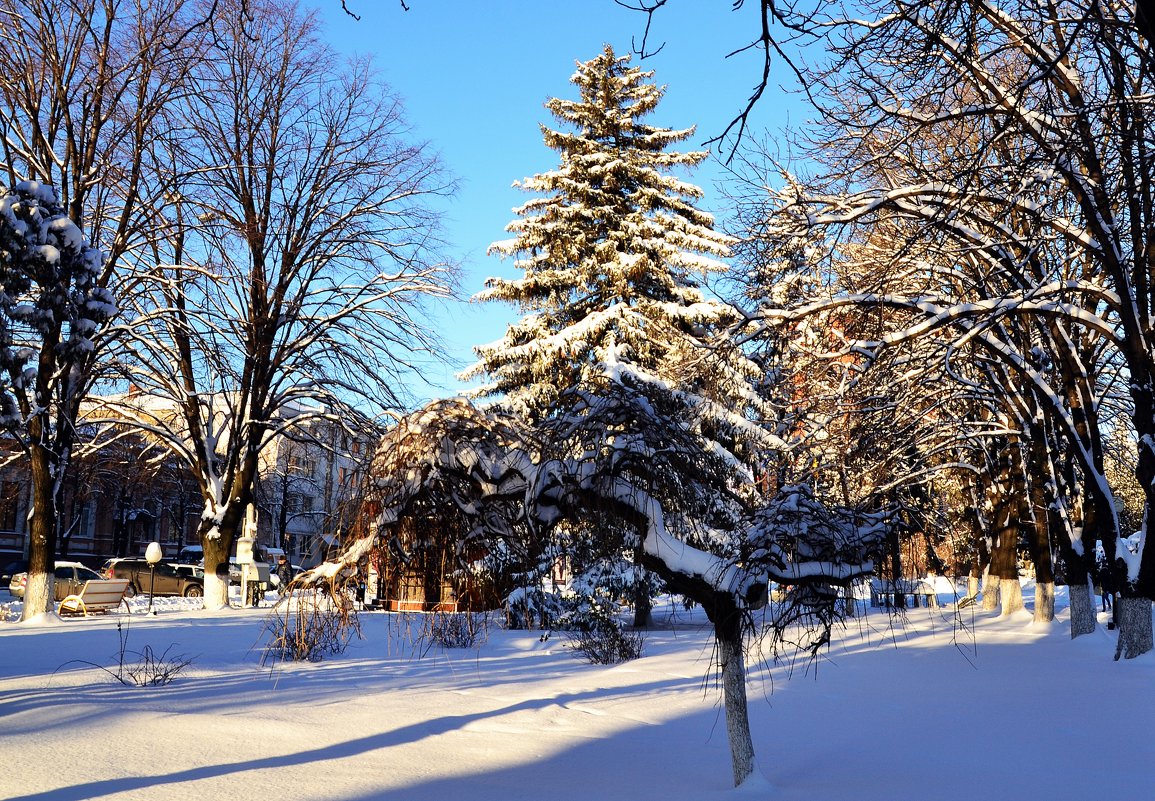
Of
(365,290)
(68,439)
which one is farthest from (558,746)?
(365,290)

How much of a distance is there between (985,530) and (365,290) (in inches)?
758

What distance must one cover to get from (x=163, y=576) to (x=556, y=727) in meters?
32.2

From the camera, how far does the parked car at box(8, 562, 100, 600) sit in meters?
30.4

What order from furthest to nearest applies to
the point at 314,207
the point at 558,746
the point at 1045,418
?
the point at 314,207 → the point at 1045,418 → the point at 558,746

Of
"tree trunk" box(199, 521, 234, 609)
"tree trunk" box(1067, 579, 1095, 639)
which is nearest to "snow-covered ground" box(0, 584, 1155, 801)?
"tree trunk" box(1067, 579, 1095, 639)

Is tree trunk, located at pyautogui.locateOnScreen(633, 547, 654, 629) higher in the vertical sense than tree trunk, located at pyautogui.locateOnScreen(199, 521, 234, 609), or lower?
lower

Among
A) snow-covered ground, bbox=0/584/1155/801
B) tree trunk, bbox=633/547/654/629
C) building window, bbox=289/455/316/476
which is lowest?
snow-covered ground, bbox=0/584/1155/801

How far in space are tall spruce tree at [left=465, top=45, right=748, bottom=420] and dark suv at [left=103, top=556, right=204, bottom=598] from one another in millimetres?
18319

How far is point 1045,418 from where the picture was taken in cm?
1781

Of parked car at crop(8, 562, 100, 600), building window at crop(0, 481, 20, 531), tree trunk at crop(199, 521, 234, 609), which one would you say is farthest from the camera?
building window at crop(0, 481, 20, 531)

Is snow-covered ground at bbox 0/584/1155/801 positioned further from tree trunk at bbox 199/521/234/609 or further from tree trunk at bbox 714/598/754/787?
tree trunk at bbox 199/521/234/609

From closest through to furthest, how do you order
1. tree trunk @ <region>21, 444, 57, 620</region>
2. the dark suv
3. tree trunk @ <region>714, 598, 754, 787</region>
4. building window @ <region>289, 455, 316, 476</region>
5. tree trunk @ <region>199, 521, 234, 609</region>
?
1. tree trunk @ <region>714, 598, 754, 787</region>
2. tree trunk @ <region>21, 444, 57, 620</region>
3. tree trunk @ <region>199, 521, 234, 609</region>
4. building window @ <region>289, 455, 316, 476</region>
5. the dark suv

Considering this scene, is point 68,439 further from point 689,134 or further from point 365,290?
point 689,134

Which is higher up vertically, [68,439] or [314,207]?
[314,207]
